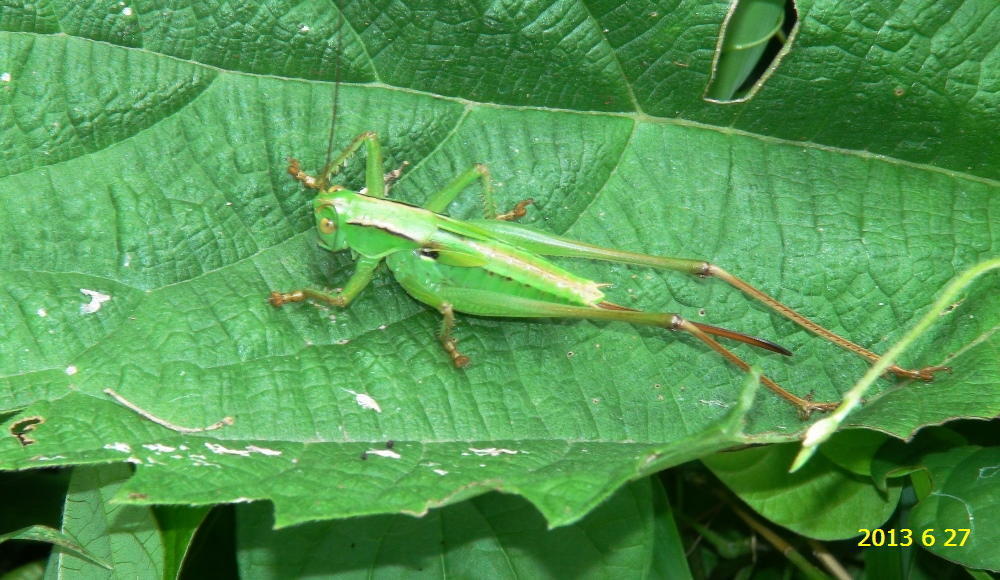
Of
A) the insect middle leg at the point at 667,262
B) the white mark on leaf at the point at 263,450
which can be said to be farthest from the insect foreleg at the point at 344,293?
the white mark on leaf at the point at 263,450

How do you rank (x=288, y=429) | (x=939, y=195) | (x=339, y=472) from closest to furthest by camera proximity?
(x=339, y=472)
(x=288, y=429)
(x=939, y=195)

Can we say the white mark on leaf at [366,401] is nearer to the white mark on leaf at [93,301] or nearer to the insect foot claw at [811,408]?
the white mark on leaf at [93,301]

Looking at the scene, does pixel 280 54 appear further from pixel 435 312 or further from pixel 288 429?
pixel 288 429

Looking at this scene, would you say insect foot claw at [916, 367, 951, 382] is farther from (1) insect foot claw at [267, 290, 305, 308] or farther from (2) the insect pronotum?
(1) insect foot claw at [267, 290, 305, 308]

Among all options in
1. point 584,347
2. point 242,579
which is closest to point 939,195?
point 584,347

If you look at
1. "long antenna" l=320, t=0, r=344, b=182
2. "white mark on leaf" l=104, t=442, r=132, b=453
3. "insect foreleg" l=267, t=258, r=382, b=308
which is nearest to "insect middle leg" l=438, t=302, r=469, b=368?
"insect foreleg" l=267, t=258, r=382, b=308

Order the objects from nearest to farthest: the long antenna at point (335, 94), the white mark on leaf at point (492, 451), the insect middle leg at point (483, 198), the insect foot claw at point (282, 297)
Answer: the white mark on leaf at point (492, 451) < the insect foot claw at point (282, 297) < the long antenna at point (335, 94) < the insect middle leg at point (483, 198)

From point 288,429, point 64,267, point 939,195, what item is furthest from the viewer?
point 939,195
